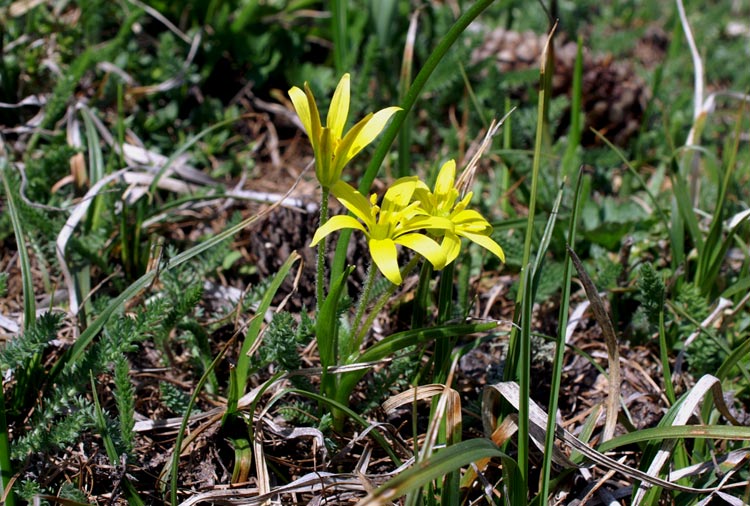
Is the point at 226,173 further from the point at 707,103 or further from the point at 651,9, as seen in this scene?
the point at 651,9

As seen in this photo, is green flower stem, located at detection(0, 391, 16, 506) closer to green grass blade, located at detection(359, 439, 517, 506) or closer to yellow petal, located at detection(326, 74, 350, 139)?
green grass blade, located at detection(359, 439, 517, 506)

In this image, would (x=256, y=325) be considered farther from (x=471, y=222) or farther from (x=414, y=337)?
(x=471, y=222)

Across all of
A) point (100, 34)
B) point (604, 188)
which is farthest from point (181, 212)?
point (604, 188)

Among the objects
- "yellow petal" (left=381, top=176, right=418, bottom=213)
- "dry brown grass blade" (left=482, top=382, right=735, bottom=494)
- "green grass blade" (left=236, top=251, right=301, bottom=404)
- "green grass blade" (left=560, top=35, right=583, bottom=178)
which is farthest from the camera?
"green grass blade" (left=560, top=35, right=583, bottom=178)

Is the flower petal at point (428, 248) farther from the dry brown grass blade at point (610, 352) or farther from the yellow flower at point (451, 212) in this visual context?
the dry brown grass blade at point (610, 352)

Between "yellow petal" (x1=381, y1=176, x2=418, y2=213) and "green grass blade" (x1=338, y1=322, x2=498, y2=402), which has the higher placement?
"yellow petal" (x1=381, y1=176, x2=418, y2=213)

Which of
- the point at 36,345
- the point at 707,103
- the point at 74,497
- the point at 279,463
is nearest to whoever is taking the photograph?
the point at 74,497

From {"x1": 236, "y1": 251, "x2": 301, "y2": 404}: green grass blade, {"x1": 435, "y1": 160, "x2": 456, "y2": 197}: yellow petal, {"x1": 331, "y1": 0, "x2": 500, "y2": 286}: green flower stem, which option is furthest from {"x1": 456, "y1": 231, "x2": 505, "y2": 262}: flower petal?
{"x1": 236, "y1": 251, "x2": 301, "y2": 404}: green grass blade
